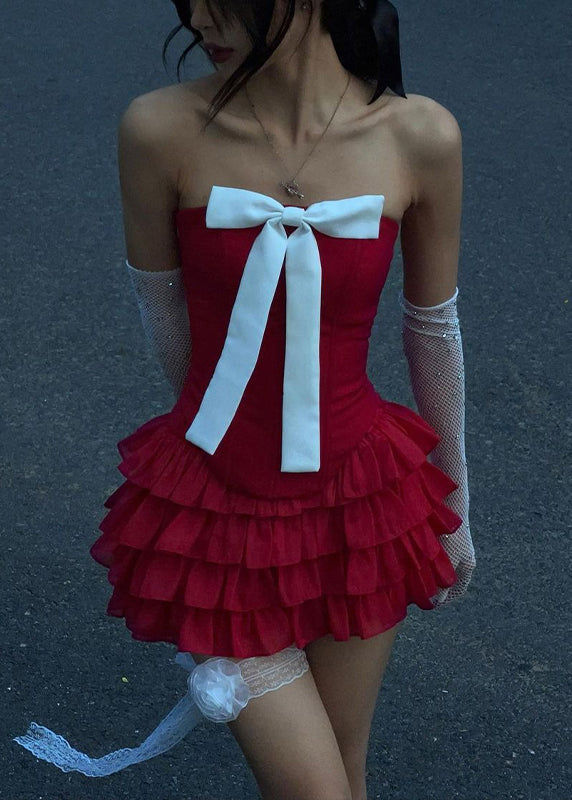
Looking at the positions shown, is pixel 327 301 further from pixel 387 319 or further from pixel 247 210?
pixel 387 319

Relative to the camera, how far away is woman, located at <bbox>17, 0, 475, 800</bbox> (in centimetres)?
214

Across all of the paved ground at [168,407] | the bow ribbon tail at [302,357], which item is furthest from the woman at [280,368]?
the paved ground at [168,407]

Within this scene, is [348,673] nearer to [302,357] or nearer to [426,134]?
[302,357]

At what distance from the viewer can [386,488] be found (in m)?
2.29

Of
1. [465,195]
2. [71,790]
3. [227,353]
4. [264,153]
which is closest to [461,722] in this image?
[71,790]

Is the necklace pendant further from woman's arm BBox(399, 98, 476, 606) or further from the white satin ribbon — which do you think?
woman's arm BBox(399, 98, 476, 606)

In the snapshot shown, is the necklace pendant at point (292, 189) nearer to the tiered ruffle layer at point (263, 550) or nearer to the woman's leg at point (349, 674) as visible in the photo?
the tiered ruffle layer at point (263, 550)

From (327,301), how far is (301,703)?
70 centimetres

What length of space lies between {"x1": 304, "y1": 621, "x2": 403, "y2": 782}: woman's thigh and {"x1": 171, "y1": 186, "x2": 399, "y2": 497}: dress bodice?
334 mm

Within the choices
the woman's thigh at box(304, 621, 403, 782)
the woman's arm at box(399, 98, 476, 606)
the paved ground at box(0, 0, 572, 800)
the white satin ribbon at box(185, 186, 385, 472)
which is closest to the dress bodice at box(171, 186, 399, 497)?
the white satin ribbon at box(185, 186, 385, 472)

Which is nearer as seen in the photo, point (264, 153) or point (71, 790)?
point (264, 153)

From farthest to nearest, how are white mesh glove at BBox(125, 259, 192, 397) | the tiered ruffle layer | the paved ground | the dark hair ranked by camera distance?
the paved ground, white mesh glove at BBox(125, 259, 192, 397), the tiered ruffle layer, the dark hair

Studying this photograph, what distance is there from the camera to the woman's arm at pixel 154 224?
2.17 meters

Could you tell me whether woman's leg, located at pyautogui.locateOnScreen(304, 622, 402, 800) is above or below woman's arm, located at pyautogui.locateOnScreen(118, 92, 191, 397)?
below
